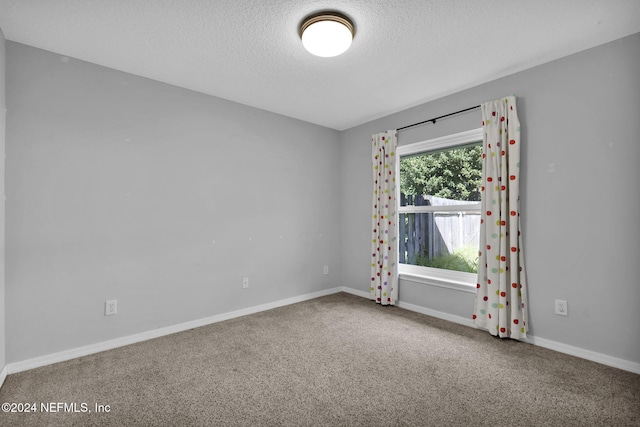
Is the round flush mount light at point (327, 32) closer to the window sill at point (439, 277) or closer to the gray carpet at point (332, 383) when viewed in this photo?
the gray carpet at point (332, 383)

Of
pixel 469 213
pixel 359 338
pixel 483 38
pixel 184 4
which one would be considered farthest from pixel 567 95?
pixel 184 4

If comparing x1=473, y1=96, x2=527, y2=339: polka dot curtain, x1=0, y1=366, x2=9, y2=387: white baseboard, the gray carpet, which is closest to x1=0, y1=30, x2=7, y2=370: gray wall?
x1=0, y1=366, x2=9, y2=387: white baseboard

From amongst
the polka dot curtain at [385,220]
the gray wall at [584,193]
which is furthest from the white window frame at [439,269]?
the gray wall at [584,193]

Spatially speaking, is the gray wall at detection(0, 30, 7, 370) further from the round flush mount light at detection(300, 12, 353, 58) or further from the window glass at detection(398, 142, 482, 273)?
the window glass at detection(398, 142, 482, 273)

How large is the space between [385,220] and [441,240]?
0.68 meters

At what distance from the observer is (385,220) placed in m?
3.76

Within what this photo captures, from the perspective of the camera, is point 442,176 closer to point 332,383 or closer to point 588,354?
point 588,354

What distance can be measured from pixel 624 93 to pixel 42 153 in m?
4.36

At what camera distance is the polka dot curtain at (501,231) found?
2.64 meters

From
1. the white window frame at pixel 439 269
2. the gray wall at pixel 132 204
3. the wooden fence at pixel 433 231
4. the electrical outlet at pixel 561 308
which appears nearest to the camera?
the gray wall at pixel 132 204

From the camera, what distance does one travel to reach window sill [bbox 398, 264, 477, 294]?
3143 millimetres

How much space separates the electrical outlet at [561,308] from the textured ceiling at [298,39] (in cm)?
200

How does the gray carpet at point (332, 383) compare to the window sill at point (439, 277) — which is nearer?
the gray carpet at point (332, 383)

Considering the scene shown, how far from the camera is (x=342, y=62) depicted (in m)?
2.57
